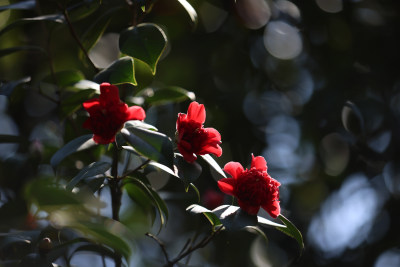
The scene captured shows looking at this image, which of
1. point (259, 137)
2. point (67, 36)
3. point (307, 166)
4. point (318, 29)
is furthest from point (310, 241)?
point (67, 36)

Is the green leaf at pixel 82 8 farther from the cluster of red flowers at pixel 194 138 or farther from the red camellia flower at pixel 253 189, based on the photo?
the red camellia flower at pixel 253 189

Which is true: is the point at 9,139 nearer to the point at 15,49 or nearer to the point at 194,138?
the point at 15,49

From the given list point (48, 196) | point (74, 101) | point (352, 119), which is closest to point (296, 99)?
point (352, 119)

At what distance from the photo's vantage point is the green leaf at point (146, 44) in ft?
3.84

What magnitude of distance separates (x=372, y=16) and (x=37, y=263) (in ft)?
7.98

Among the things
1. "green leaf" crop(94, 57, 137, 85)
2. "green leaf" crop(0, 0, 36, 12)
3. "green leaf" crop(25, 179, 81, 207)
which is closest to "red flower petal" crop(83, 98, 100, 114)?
"green leaf" crop(94, 57, 137, 85)

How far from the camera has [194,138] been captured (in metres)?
1.09

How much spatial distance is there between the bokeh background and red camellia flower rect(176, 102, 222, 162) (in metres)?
1.21

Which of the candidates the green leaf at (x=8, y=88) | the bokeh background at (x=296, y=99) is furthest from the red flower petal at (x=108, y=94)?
the bokeh background at (x=296, y=99)

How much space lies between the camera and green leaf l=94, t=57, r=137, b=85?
1147 millimetres

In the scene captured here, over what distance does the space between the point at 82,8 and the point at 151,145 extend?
0.69 m

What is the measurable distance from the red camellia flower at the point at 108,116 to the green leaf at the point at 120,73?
0.34 ft

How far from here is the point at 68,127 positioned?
1578mm

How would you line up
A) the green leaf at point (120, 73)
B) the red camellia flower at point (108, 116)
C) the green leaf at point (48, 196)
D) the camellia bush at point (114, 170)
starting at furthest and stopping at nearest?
1. the green leaf at point (120, 73)
2. the red camellia flower at point (108, 116)
3. the camellia bush at point (114, 170)
4. the green leaf at point (48, 196)
